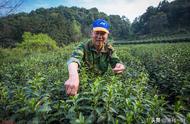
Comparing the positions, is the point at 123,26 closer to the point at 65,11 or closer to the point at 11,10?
the point at 65,11

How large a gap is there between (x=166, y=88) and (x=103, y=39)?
3769 millimetres

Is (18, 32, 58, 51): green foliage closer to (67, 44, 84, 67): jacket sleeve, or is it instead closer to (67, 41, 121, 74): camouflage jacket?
(67, 41, 121, 74): camouflage jacket

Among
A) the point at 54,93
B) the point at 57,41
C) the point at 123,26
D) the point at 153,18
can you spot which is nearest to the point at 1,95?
the point at 54,93

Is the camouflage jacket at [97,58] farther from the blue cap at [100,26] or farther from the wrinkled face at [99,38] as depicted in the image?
the blue cap at [100,26]

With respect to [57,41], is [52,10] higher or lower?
higher

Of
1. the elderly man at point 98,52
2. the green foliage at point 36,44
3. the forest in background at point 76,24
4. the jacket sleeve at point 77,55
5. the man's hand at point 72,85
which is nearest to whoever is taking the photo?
the man's hand at point 72,85

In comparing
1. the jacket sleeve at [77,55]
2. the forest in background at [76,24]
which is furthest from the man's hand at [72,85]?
the forest in background at [76,24]

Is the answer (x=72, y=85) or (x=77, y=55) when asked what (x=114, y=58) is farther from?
(x=72, y=85)

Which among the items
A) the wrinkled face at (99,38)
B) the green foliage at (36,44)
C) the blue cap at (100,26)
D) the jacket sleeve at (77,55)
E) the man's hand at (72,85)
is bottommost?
the green foliage at (36,44)

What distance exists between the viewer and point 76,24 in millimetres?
79062

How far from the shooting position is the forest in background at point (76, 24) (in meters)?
58.5

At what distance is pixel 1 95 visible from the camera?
2898 mm

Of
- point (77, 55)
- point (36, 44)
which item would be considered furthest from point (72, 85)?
point (36, 44)

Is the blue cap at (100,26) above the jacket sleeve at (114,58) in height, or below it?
above
